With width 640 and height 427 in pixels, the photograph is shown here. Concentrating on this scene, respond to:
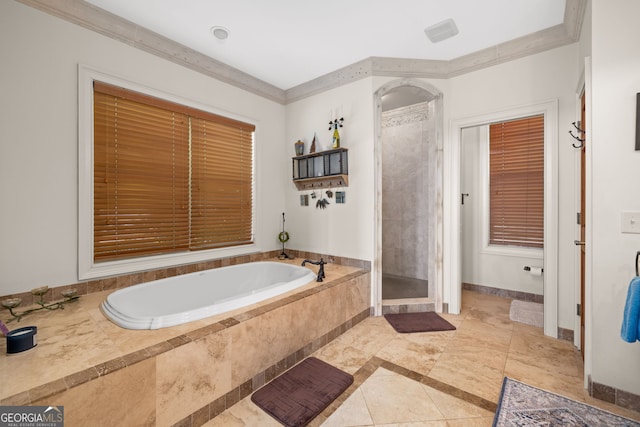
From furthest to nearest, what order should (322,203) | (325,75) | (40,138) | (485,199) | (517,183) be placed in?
1. (485,199)
2. (517,183)
3. (322,203)
4. (325,75)
5. (40,138)

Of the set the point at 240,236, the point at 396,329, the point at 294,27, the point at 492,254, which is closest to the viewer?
the point at 294,27

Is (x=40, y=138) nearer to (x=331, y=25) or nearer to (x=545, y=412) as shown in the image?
(x=331, y=25)

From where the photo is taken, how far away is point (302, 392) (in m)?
1.78

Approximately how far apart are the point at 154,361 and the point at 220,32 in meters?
2.57

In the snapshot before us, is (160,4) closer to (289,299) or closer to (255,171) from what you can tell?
(255,171)

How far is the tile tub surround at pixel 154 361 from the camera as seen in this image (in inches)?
45.0

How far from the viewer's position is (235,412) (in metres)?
1.62

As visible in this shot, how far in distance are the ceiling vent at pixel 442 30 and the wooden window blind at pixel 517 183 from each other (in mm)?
1684

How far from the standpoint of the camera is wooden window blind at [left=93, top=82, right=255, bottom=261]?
2.25 meters

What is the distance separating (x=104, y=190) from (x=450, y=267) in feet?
11.0

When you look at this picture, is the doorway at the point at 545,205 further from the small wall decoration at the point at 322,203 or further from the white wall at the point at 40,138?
the white wall at the point at 40,138

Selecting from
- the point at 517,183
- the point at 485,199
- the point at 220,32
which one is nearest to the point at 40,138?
the point at 220,32

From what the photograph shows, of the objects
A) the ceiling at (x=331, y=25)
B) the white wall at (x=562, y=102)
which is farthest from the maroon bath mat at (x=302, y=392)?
the ceiling at (x=331, y=25)

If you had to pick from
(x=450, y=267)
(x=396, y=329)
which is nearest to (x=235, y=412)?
(x=396, y=329)
